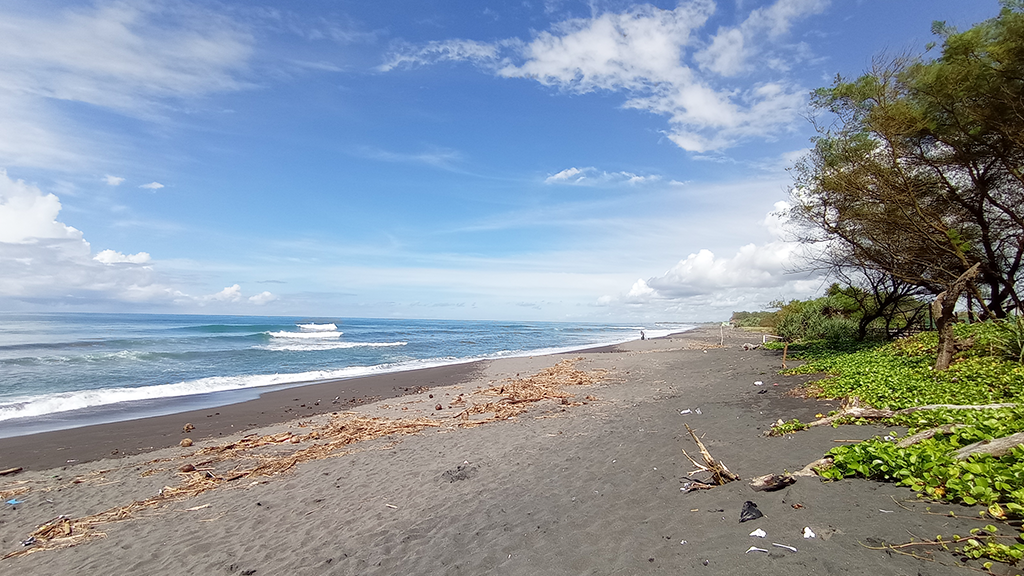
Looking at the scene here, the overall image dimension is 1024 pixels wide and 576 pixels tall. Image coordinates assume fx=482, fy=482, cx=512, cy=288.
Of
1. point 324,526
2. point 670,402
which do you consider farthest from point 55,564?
point 670,402

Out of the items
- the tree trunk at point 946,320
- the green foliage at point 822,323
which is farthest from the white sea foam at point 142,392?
the green foliage at point 822,323

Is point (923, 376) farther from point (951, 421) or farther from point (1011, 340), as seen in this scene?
point (951, 421)

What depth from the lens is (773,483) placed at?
15.8 ft

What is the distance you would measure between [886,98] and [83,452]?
20.6 metres

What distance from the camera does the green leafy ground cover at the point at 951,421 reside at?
346cm

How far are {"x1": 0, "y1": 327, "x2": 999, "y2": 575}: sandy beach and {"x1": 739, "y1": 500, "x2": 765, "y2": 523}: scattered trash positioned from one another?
7cm

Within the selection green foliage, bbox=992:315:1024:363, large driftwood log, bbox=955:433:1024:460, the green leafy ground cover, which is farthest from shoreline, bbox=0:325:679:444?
green foliage, bbox=992:315:1024:363

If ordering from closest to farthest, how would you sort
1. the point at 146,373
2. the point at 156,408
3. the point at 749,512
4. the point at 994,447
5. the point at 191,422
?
the point at 994,447 < the point at 749,512 < the point at 191,422 < the point at 156,408 < the point at 146,373

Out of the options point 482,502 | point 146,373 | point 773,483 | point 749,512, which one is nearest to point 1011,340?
point 773,483

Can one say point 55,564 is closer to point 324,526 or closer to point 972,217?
point 324,526

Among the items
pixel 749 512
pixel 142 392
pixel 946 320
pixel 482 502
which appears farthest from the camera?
pixel 142 392

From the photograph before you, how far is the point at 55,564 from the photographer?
501 cm

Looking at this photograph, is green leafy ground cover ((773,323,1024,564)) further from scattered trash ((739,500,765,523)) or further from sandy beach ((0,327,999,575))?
scattered trash ((739,500,765,523))

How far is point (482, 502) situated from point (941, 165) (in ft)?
51.4
